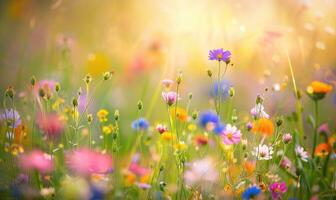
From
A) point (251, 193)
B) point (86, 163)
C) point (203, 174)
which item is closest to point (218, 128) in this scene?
point (203, 174)

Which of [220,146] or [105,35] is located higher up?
[105,35]

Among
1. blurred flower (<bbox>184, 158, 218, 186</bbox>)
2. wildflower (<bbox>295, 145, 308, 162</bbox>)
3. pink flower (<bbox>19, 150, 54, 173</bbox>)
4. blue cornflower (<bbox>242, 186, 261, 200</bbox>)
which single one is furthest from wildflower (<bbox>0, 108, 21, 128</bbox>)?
wildflower (<bbox>295, 145, 308, 162</bbox>)

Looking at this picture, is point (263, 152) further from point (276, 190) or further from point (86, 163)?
point (86, 163)

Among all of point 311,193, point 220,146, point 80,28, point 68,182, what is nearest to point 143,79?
point 80,28

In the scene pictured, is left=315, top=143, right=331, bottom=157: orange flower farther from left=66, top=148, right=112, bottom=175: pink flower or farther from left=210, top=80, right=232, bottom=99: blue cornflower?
left=66, top=148, right=112, bottom=175: pink flower

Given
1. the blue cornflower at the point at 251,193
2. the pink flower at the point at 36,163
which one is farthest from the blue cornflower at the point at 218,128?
the pink flower at the point at 36,163

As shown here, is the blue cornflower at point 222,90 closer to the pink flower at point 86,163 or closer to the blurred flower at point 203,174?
the blurred flower at point 203,174

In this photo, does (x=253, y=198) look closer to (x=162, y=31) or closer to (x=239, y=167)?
(x=239, y=167)
